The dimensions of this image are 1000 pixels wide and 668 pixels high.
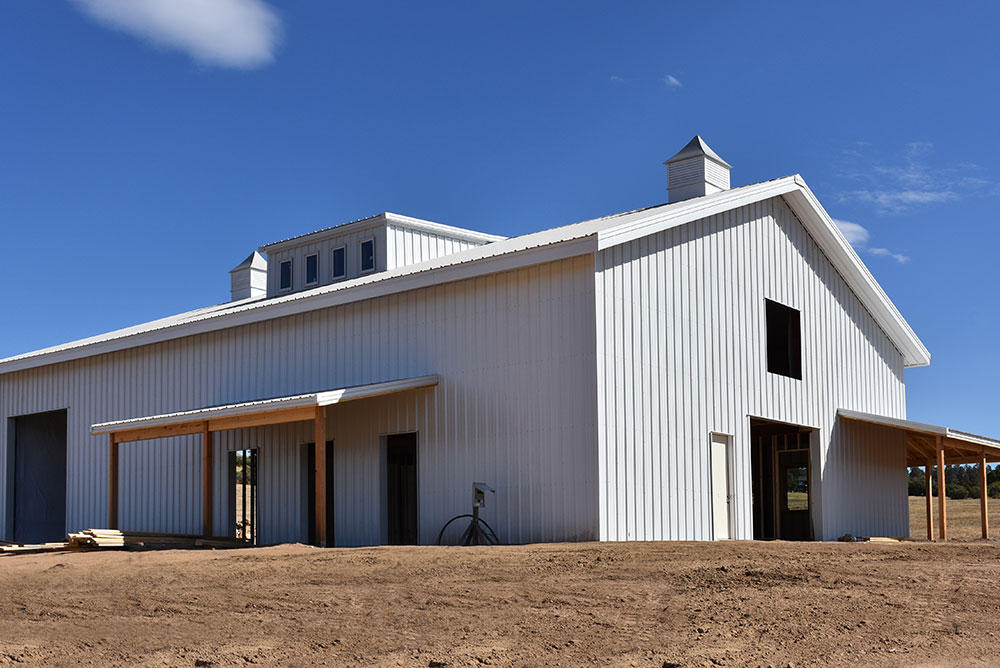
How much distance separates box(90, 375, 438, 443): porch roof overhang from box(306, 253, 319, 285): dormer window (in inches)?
279

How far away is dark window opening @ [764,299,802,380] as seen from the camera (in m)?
21.6

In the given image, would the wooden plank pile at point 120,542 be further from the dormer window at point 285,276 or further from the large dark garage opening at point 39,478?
the dormer window at point 285,276

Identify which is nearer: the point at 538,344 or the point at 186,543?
the point at 538,344

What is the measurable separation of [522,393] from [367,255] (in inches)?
393

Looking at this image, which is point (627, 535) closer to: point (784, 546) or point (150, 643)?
point (784, 546)

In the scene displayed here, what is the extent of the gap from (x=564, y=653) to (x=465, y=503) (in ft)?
30.0

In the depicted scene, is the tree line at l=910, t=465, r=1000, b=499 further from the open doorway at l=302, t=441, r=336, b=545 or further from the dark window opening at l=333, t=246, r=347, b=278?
the open doorway at l=302, t=441, r=336, b=545

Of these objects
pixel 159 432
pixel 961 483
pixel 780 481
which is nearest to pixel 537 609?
pixel 159 432

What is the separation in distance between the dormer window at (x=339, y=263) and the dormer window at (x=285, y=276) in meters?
1.56

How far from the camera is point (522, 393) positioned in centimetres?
1727

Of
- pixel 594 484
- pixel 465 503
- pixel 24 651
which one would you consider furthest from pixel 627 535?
pixel 24 651

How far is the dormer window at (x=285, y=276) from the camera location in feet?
91.7

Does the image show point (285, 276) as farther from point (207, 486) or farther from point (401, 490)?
point (207, 486)

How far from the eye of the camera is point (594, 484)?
1625 centimetres
